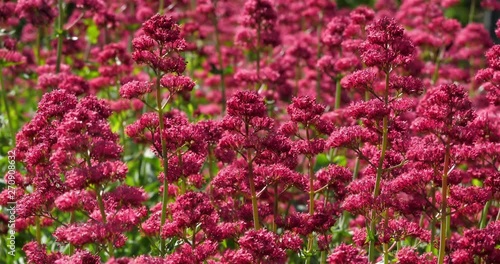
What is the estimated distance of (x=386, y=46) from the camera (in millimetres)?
5551

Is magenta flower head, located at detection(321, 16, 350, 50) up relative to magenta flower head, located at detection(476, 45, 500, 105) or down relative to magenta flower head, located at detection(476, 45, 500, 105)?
up

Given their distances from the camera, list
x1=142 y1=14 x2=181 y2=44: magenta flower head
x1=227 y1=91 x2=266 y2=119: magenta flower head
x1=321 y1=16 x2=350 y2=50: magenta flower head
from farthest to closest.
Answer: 1. x1=321 y1=16 x2=350 y2=50: magenta flower head
2. x1=142 y1=14 x2=181 y2=44: magenta flower head
3. x1=227 y1=91 x2=266 y2=119: magenta flower head

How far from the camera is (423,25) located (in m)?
11.1

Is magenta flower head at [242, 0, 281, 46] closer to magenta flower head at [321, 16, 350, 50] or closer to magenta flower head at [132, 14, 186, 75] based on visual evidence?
magenta flower head at [321, 16, 350, 50]

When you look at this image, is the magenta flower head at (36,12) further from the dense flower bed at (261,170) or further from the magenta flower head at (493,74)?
the magenta flower head at (493,74)

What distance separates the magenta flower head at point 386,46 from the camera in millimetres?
5500

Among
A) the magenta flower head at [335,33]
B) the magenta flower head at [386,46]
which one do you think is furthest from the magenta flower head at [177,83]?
the magenta flower head at [335,33]

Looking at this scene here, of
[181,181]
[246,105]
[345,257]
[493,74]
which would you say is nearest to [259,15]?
[181,181]

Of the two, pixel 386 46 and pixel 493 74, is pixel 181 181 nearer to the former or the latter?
pixel 386 46

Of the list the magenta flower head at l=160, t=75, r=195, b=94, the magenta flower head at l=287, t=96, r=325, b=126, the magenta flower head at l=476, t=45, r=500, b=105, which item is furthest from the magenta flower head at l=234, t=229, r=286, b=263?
the magenta flower head at l=476, t=45, r=500, b=105

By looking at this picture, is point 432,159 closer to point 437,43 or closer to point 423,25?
point 437,43

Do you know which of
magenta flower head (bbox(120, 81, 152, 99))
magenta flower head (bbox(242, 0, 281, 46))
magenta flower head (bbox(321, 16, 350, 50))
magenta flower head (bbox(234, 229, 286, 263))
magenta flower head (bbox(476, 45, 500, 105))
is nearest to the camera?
magenta flower head (bbox(234, 229, 286, 263))

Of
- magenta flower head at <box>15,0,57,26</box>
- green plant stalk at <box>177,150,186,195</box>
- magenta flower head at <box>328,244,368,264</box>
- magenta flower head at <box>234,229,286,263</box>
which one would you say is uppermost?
magenta flower head at <box>15,0,57,26</box>

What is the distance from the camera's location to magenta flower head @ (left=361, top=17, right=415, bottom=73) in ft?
18.0
